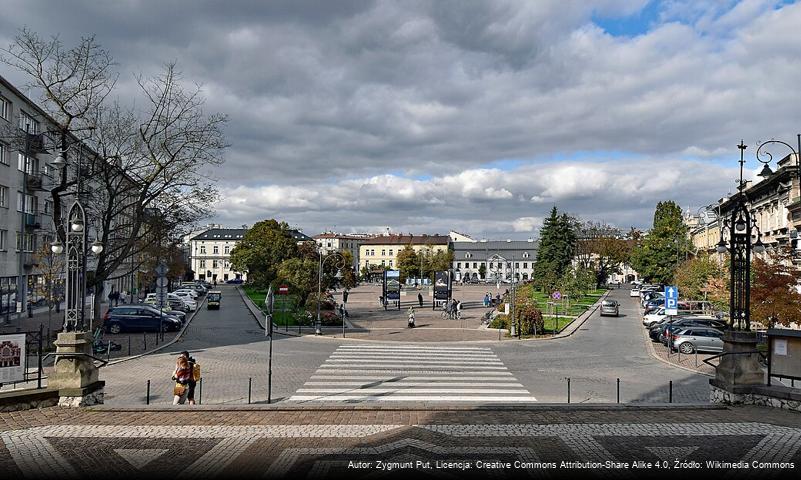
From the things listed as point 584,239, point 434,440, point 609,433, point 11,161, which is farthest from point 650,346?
point 584,239

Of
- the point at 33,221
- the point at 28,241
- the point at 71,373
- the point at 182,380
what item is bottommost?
the point at 182,380

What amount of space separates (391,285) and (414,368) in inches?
1349

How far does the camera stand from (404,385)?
778 inches

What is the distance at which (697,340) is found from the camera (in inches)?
1151

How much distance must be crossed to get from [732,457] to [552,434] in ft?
9.80

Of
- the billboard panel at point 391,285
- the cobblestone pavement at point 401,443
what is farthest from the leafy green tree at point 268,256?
the cobblestone pavement at point 401,443

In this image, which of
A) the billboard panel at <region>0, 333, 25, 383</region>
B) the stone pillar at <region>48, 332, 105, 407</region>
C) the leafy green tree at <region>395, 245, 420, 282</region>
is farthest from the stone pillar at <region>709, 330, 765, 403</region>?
the leafy green tree at <region>395, 245, 420, 282</region>

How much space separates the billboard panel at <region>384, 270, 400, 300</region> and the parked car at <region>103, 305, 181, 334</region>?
23104 mm

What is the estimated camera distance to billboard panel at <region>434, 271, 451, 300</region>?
55.2m

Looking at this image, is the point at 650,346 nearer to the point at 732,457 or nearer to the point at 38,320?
the point at 732,457

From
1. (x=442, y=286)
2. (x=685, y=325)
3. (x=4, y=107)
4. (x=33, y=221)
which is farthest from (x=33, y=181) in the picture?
(x=685, y=325)

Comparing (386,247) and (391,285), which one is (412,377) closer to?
(391,285)

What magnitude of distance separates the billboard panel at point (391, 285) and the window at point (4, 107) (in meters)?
32.2

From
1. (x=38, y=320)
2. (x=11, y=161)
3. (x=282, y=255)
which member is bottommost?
(x=38, y=320)
